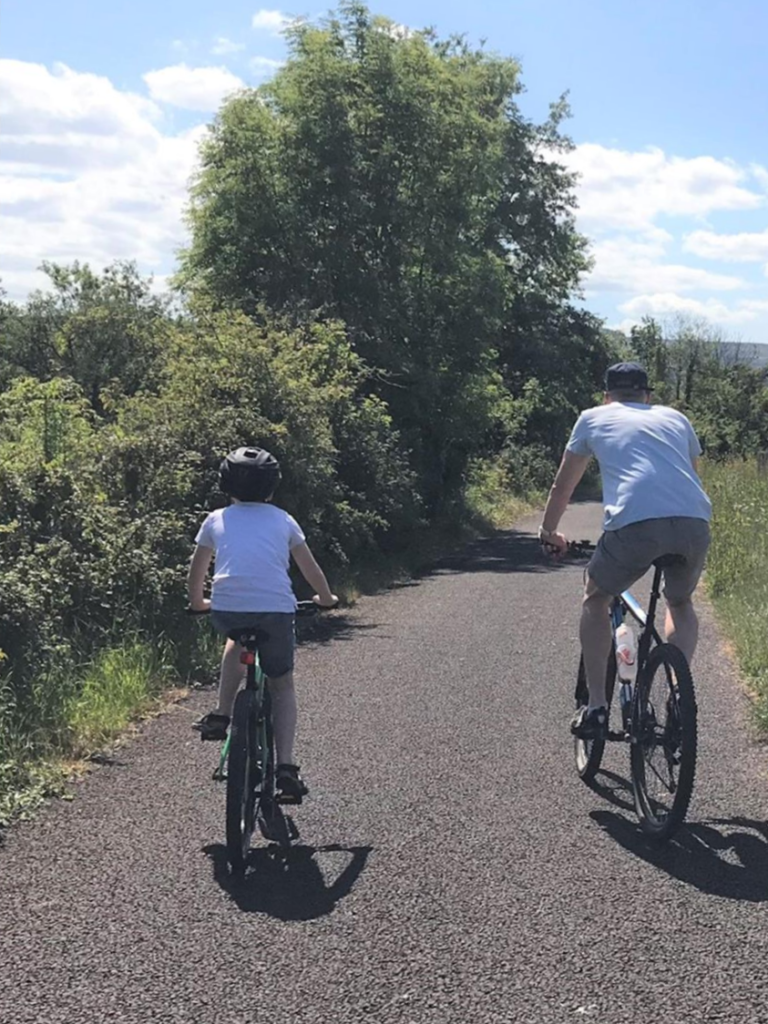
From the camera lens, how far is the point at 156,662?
873 cm

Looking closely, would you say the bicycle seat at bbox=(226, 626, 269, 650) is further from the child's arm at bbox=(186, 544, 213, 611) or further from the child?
the child's arm at bbox=(186, 544, 213, 611)

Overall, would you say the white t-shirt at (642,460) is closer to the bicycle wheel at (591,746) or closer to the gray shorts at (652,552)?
the gray shorts at (652,552)

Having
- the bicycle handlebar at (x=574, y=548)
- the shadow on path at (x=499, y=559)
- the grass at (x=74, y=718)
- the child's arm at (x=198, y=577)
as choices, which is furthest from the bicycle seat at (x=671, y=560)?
the shadow on path at (x=499, y=559)

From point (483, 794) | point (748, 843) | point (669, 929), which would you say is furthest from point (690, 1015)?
point (483, 794)

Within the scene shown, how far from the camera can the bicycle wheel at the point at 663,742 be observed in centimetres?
480

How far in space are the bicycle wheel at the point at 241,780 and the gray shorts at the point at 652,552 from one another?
1.77 metres

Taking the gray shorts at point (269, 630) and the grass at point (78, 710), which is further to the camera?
the grass at point (78, 710)

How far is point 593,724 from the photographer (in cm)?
556

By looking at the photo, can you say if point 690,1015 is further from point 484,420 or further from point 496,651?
point 484,420

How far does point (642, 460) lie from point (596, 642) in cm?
100

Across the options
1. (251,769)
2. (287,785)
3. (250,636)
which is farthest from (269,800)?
(250,636)

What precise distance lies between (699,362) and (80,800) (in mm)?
81247

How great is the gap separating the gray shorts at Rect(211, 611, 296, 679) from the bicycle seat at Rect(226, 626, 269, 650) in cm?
1

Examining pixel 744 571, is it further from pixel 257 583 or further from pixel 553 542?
pixel 257 583
